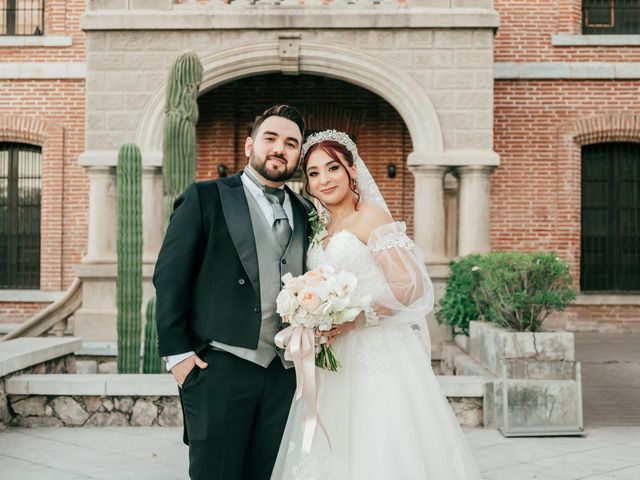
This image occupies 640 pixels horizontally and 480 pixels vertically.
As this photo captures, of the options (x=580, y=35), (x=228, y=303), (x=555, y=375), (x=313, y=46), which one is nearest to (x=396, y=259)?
(x=228, y=303)

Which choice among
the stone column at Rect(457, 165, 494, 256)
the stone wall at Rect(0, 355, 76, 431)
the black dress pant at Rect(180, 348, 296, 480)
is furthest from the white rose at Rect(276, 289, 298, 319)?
the stone column at Rect(457, 165, 494, 256)

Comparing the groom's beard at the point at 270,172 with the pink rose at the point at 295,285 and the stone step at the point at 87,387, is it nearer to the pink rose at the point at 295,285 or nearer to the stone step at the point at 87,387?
the pink rose at the point at 295,285

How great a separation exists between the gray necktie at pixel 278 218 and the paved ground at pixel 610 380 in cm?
428

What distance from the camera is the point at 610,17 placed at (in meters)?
13.9

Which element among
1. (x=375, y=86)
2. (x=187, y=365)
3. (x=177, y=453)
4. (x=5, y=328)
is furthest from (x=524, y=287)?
(x=5, y=328)

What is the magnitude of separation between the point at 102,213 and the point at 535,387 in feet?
21.4

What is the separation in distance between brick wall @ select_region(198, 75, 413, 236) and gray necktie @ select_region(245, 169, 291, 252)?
9.89 metres

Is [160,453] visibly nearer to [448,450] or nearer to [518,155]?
[448,450]

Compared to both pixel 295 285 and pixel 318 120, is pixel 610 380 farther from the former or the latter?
pixel 318 120

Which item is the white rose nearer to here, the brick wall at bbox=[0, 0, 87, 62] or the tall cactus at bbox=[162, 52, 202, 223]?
the tall cactus at bbox=[162, 52, 202, 223]

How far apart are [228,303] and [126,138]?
7.90 meters

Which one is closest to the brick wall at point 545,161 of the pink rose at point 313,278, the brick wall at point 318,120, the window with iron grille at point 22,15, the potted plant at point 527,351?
the brick wall at point 318,120

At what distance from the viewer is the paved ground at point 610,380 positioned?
7133 millimetres

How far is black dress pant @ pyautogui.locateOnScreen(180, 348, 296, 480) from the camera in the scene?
3391 millimetres
